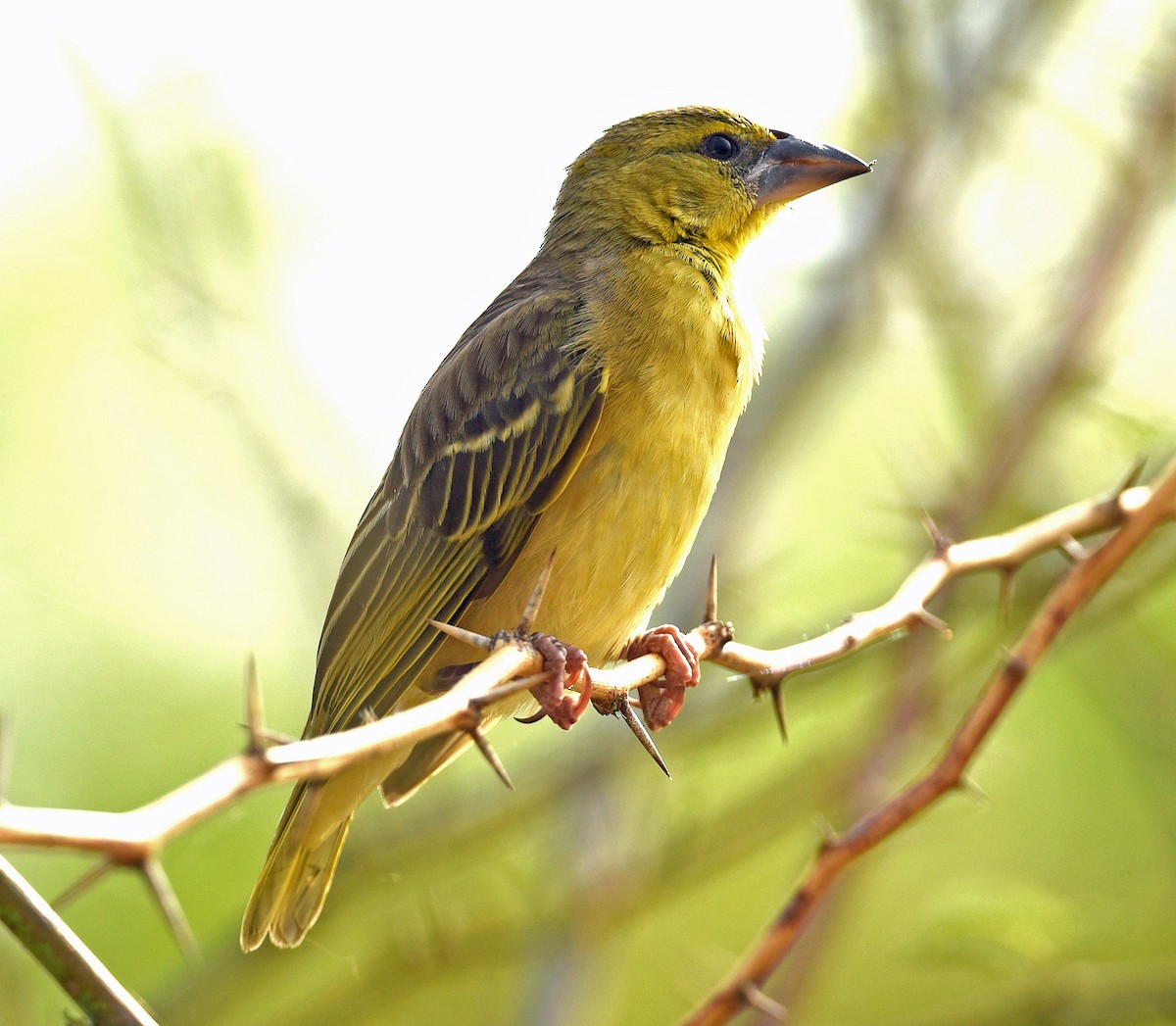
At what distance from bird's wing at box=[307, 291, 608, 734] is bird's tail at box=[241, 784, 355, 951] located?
24 centimetres

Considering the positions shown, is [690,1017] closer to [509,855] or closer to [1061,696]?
[509,855]

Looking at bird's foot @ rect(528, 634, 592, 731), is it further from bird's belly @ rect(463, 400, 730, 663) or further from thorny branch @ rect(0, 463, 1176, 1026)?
bird's belly @ rect(463, 400, 730, 663)

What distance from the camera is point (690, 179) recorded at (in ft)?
14.3

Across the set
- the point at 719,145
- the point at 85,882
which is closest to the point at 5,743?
the point at 85,882

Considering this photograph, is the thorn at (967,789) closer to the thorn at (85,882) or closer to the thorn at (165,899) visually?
the thorn at (165,899)

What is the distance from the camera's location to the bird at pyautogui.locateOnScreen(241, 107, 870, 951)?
3432 mm

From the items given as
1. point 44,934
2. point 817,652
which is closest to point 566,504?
point 817,652

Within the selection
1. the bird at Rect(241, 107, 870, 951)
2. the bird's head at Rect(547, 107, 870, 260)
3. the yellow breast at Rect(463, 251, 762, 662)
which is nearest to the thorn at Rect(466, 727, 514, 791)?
the bird at Rect(241, 107, 870, 951)

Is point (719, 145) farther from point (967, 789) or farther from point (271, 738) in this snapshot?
point (271, 738)

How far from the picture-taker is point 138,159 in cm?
495

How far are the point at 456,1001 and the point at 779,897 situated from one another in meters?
1.70

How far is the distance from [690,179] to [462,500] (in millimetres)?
1349

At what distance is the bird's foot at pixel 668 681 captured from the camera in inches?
132

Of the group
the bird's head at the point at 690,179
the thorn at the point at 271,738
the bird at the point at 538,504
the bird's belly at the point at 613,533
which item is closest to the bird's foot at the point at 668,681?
the bird at the point at 538,504
